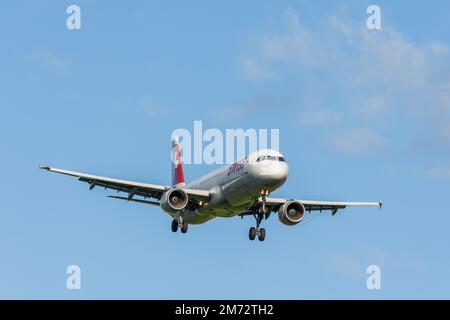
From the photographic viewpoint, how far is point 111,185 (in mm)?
83375

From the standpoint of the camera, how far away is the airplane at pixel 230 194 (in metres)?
75.6

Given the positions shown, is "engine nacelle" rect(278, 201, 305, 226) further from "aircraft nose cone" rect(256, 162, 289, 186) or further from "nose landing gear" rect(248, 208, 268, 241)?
"aircraft nose cone" rect(256, 162, 289, 186)

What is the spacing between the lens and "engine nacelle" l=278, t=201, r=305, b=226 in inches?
3280

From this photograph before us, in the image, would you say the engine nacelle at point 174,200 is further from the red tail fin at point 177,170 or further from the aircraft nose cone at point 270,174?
the red tail fin at point 177,170

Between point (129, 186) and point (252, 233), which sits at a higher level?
point (129, 186)

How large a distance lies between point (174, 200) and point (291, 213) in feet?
30.8

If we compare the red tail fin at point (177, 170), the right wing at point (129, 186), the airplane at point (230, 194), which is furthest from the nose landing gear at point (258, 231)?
the red tail fin at point (177, 170)

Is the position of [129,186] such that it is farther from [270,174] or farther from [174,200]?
[270,174]

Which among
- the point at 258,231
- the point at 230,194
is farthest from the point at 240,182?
the point at 258,231

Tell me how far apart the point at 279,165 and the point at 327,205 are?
14.9 meters

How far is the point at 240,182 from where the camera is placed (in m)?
77.0

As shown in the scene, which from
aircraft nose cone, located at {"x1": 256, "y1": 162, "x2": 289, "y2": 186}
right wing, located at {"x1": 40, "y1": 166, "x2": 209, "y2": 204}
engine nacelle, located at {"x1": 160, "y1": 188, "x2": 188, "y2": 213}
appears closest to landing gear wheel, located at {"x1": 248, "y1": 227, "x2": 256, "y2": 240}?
right wing, located at {"x1": 40, "y1": 166, "x2": 209, "y2": 204}
